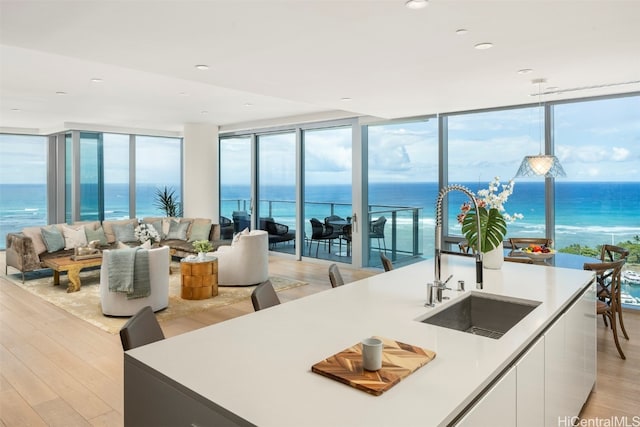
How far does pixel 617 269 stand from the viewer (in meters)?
Answer: 3.62

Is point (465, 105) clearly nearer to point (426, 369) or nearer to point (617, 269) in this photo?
point (617, 269)

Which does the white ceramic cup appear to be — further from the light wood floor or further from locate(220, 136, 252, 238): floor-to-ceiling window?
locate(220, 136, 252, 238): floor-to-ceiling window

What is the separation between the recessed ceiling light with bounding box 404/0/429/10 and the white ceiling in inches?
1.4

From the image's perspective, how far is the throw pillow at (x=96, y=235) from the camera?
285 inches

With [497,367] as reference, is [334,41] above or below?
above

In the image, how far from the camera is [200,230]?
808 centimetres

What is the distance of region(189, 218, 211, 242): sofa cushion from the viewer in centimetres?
803

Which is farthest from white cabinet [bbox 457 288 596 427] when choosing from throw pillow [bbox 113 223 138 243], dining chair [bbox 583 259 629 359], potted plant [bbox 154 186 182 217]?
potted plant [bbox 154 186 182 217]

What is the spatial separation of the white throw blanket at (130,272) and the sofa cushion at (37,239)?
2658 mm

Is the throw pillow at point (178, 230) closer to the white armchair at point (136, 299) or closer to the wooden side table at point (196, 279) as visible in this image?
the wooden side table at point (196, 279)

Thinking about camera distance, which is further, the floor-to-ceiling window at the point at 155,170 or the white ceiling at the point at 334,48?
the floor-to-ceiling window at the point at 155,170

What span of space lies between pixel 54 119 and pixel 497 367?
9418mm

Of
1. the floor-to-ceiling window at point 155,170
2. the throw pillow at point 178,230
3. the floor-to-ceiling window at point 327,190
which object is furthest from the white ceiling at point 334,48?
the floor-to-ceiling window at point 155,170

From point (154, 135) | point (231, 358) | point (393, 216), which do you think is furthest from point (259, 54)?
point (154, 135)
